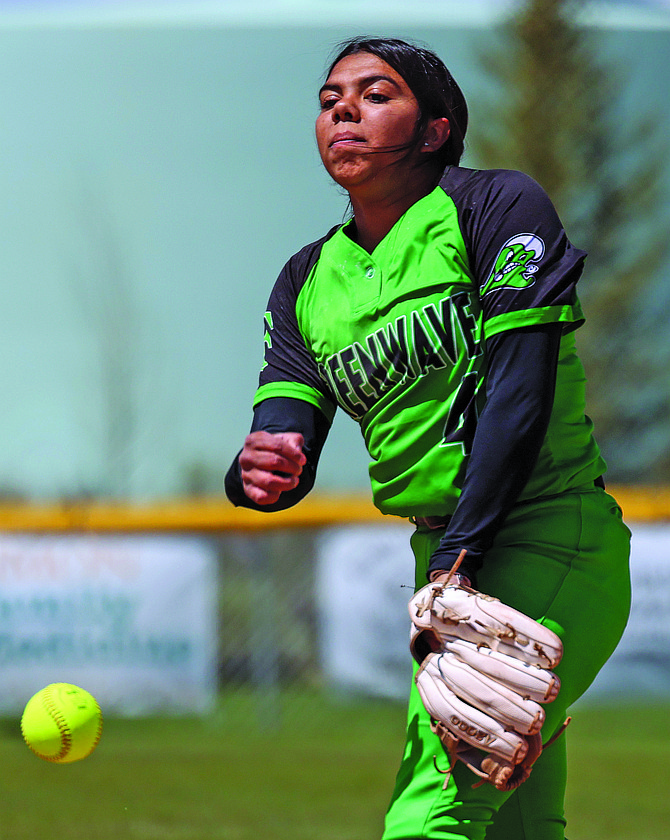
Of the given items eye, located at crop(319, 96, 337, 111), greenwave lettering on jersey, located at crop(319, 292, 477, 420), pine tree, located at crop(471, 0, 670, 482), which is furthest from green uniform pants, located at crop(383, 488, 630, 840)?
pine tree, located at crop(471, 0, 670, 482)

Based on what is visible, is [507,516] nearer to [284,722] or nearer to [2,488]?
[284,722]

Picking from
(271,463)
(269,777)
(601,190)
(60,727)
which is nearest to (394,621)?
(269,777)

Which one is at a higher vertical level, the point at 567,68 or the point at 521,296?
the point at 567,68

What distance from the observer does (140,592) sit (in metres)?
7.67

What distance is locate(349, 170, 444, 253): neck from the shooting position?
7.50 ft

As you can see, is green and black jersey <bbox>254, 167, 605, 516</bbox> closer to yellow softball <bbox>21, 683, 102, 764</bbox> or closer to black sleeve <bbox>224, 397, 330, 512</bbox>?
black sleeve <bbox>224, 397, 330, 512</bbox>

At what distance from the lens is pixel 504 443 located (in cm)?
198

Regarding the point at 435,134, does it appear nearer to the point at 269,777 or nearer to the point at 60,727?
the point at 60,727

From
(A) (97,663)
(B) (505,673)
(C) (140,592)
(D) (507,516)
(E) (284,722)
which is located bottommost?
(E) (284,722)

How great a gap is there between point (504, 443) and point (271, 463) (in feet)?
1.57

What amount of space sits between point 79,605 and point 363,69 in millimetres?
6047

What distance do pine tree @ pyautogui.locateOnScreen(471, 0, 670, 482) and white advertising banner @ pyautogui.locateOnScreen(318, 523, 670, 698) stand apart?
1116 cm

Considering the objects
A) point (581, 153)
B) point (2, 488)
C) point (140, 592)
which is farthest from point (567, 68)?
point (140, 592)

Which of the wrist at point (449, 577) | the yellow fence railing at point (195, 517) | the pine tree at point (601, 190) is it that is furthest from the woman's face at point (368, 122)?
the pine tree at point (601, 190)
